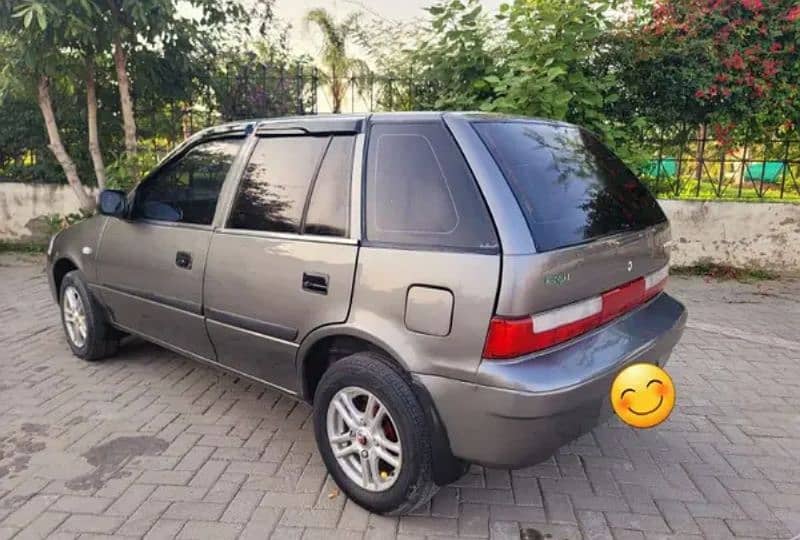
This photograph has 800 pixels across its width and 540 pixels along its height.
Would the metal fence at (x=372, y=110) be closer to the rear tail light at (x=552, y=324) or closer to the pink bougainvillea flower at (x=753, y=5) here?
the pink bougainvillea flower at (x=753, y=5)

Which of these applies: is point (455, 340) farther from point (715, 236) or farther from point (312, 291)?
point (715, 236)

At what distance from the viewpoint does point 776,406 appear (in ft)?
12.1

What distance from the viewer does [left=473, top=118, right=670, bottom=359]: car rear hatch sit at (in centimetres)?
213

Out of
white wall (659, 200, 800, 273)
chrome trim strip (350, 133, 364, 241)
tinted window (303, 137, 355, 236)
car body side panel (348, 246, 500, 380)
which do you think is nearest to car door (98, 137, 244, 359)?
tinted window (303, 137, 355, 236)

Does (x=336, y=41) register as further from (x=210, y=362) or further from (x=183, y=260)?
(x=210, y=362)

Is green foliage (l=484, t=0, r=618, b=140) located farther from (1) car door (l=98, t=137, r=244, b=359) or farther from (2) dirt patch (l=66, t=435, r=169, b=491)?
(2) dirt patch (l=66, t=435, r=169, b=491)

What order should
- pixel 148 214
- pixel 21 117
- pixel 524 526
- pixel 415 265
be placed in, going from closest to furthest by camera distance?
pixel 415 265 → pixel 524 526 → pixel 148 214 → pixel 21 117

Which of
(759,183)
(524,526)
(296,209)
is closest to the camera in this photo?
(524,526)

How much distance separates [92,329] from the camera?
414cm

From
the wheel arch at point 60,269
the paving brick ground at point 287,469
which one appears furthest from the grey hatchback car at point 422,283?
the wheel arch at point 60,269

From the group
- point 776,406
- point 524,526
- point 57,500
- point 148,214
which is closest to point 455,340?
point 524,526

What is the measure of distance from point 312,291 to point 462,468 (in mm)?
998

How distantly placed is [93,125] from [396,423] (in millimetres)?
6975

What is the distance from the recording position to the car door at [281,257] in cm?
263
